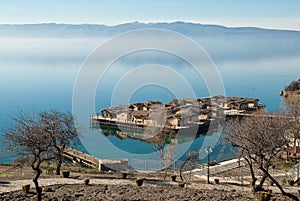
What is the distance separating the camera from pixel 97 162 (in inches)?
981

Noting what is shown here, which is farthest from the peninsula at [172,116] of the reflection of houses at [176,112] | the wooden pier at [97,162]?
the wooden pier at [97,162]

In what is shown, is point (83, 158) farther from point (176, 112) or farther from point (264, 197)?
point (176, 112)

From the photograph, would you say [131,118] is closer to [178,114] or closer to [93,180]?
[178,114]

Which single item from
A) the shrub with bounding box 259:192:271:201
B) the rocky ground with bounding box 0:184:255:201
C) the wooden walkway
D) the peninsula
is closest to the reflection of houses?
the peninsula

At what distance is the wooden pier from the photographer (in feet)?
66.5

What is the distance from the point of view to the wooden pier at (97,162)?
20281mm

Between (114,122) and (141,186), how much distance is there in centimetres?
3401

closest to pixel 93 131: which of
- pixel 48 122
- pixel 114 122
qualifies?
pixel 114 122

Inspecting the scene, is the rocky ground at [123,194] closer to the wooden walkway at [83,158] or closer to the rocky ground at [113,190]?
the rocky ground at [113,190]

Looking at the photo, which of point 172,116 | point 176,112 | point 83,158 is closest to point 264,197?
point 83,158

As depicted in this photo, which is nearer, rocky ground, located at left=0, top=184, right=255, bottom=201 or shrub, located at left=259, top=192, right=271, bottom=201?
shrub, located at left=259, top=192, right=271, bottom=201

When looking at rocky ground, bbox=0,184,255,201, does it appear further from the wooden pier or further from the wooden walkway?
the wooden walkway

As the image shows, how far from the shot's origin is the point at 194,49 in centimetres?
1892

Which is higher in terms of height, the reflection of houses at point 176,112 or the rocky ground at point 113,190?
the reflection of houses at point 176,112
